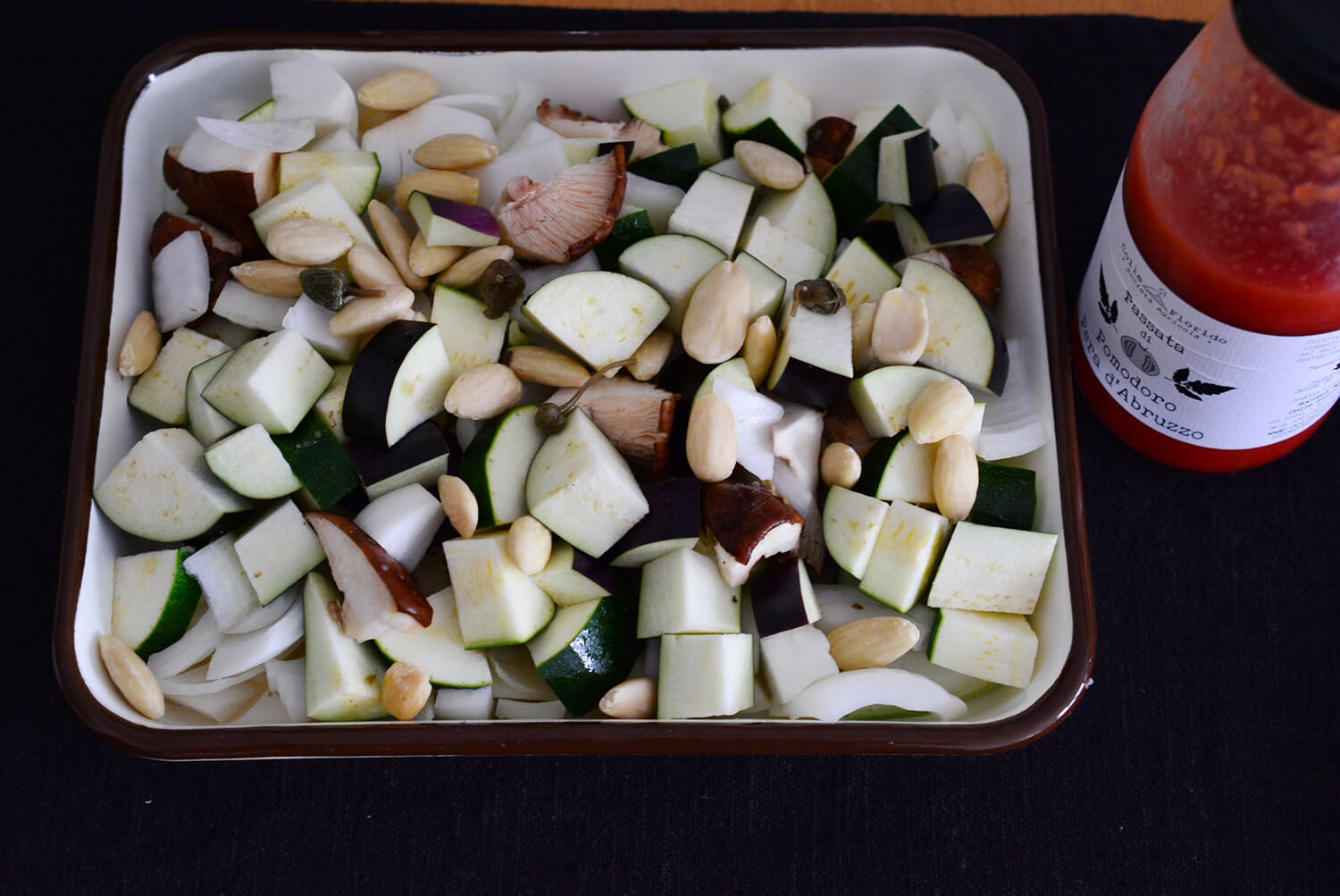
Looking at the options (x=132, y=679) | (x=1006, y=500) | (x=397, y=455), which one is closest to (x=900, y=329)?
(x=1006, y=500)

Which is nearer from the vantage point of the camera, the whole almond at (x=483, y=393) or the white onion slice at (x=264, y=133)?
the whole almond at (x=483, y=393)

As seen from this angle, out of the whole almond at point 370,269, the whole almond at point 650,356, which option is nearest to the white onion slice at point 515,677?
the whole almond at point 650,356

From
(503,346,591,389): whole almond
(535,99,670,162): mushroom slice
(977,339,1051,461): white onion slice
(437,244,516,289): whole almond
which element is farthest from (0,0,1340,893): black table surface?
(535,99,670,162): mushroom slice

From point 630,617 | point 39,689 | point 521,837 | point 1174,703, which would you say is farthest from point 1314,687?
point 39,689

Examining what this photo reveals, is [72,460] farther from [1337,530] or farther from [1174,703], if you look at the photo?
[1337,530]

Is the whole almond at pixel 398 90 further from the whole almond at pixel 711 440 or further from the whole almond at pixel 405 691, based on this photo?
the whole almond at pixel 405 691

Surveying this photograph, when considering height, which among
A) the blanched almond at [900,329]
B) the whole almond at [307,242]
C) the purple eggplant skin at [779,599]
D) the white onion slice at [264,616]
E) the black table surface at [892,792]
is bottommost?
the black table surface at [892,792]
